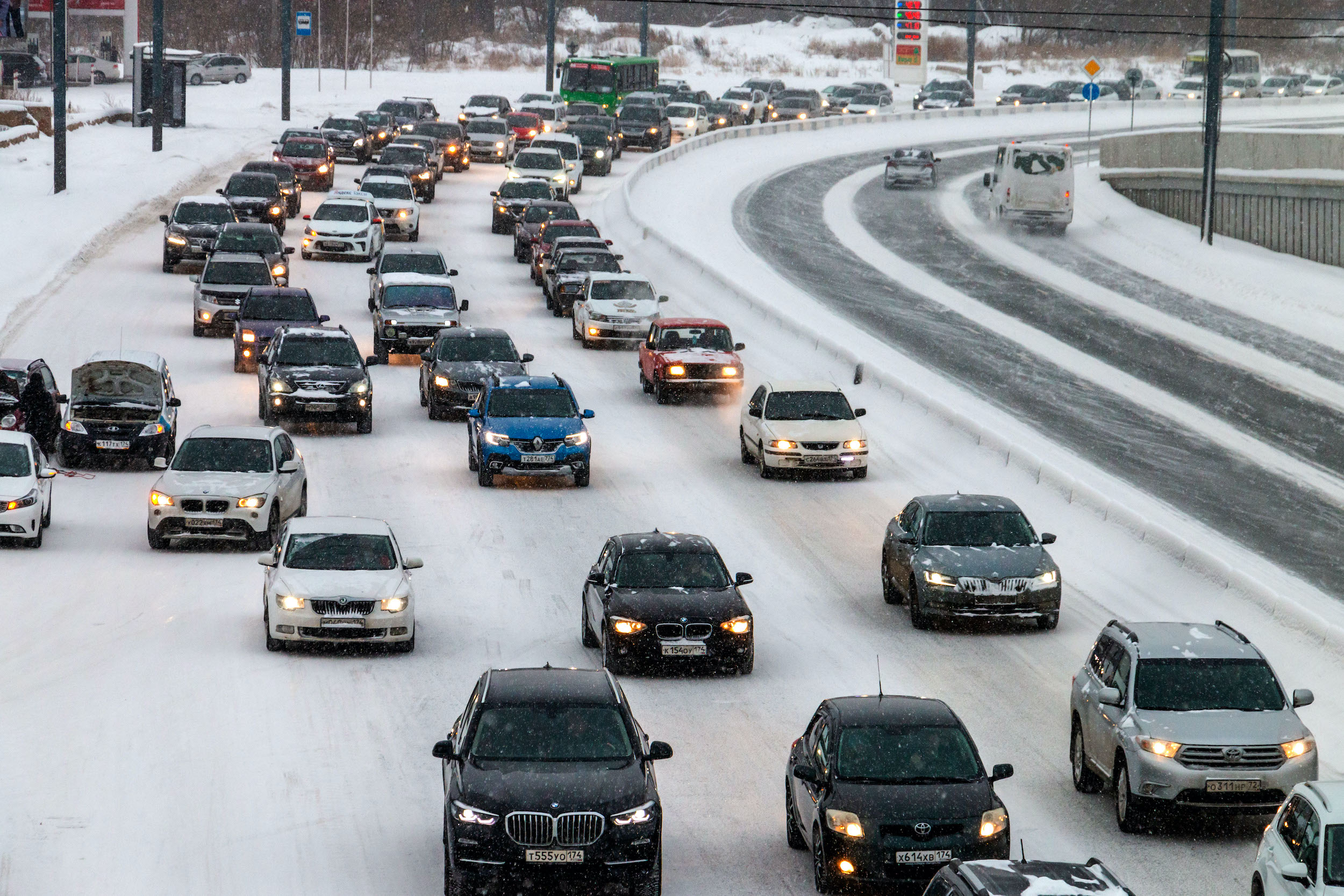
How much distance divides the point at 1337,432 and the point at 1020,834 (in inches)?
891

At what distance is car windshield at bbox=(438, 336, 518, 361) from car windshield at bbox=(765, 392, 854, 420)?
5.75 m

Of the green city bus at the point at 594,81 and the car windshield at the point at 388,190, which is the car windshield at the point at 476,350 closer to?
the car windshield at the point at 388,190

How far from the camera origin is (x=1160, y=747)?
1472cm

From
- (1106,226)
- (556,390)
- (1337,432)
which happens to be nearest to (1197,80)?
(1106,226)

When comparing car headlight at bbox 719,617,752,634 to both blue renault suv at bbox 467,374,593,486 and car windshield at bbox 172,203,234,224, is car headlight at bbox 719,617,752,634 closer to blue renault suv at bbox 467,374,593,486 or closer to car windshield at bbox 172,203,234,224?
blue renault suv at bbox 467,374,593,486

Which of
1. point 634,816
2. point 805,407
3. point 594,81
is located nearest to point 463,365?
point 805,407

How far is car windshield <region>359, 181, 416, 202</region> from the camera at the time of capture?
54000mm

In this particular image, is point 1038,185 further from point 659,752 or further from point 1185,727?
point 659,752

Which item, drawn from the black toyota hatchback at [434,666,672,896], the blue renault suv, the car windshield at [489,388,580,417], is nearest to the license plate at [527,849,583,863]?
the black toyota hatchback at [434,666,672,896]

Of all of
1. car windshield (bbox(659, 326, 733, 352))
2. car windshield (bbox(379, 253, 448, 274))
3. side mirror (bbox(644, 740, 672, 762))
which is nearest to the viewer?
side mirror (bbox(644, 740, 672, 762))

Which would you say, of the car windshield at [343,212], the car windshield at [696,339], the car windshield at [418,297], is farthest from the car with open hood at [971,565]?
the car windshield at [343,212]

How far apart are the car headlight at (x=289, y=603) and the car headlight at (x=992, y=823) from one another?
871 cm

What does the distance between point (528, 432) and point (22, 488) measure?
7.36 m

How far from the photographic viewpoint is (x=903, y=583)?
21.9m
